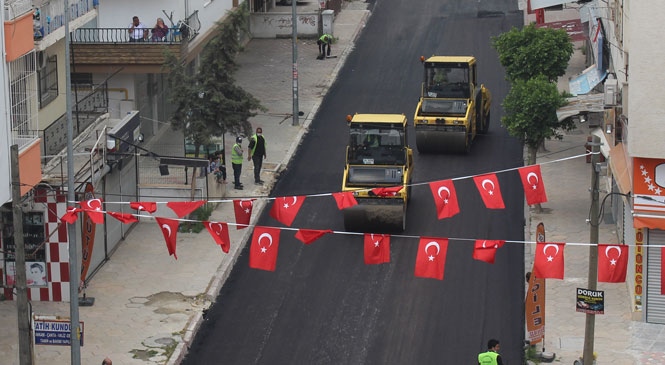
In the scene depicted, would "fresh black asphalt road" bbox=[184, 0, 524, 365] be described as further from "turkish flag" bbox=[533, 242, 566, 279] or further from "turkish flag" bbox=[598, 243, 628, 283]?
"turkish flag" bbox=[598, 243, 628, 283]

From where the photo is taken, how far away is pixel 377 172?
115 ft

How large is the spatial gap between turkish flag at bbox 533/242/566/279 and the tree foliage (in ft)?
50.0

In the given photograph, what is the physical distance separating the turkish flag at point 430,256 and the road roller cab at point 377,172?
7.26m

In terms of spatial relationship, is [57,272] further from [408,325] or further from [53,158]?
[408,325]

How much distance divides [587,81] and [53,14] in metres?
15.8

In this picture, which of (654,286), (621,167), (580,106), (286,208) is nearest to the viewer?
(286,208)

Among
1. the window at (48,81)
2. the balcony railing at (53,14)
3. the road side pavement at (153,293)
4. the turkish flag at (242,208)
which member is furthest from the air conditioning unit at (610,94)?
the window at (48,81)

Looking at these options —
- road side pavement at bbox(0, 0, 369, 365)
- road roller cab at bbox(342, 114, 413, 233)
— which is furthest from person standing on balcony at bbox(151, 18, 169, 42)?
road roller cab at bbox(342, 114, 413, 233)

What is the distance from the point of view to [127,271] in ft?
109

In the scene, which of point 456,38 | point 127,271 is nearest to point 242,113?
point 127,271

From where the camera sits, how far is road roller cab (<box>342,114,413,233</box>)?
34.3m

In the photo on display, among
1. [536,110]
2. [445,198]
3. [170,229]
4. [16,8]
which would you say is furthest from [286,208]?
[536,110]

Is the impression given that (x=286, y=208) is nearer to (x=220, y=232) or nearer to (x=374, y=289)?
(x=220, y=232)

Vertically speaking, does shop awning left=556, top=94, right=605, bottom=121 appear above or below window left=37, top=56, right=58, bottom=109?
below
